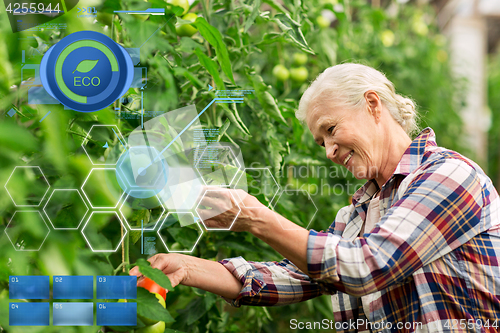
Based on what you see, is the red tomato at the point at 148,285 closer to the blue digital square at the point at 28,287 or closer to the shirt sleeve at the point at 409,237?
the blue digital square at the point at 28,287

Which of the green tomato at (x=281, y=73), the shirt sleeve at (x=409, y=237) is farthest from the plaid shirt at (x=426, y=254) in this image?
the green tomato at (x=281, y=73)

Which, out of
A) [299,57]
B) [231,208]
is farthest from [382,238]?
[299,57]

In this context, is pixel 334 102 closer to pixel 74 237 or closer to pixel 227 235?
pixel 227 235

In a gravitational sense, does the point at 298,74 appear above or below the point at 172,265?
above

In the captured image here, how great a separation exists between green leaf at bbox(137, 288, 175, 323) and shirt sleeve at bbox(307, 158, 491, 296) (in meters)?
0.20

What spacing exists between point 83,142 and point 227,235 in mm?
351

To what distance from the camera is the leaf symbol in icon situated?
20.2 inches

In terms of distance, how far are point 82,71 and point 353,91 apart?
1.48 feet

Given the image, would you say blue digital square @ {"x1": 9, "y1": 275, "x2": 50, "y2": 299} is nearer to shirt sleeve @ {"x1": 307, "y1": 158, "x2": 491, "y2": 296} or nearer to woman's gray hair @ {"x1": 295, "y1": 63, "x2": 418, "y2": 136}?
shirt sleeve @ {"x1": 307, "y1": 158, "x2": 491, "y2": 296}

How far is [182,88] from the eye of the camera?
0.73m

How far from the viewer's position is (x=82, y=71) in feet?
1.68

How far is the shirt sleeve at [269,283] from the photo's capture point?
2.44ft

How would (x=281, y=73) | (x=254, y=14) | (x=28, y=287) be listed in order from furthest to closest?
(x=281, y=73), (x=254, y=14), (x=28, y=287)

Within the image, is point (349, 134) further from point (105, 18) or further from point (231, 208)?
point (105, 18)
